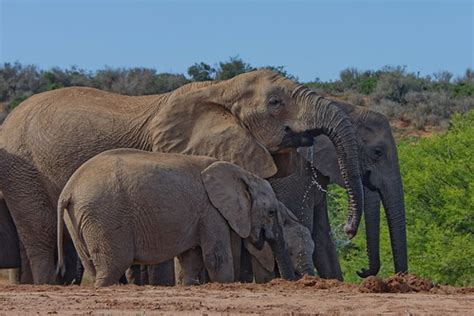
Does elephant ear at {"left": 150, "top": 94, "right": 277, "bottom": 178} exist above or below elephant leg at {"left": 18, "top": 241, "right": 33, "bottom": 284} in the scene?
above

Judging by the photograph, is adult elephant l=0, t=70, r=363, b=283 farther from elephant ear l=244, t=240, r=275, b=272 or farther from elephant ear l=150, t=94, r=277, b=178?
elephant ear l=244, t=240, r=275, b=272

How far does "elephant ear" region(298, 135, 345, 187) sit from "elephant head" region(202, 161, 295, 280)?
5.60 ft

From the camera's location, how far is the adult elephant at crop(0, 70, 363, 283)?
52.4 ft

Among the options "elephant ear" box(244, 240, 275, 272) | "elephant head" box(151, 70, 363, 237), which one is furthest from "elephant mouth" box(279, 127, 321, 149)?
"elephant ear" box(244, 240, 275, 272)

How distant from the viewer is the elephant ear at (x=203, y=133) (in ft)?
52.9

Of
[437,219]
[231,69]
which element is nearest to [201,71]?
[231,69]

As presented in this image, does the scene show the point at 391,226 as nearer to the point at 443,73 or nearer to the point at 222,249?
the point at 222,249

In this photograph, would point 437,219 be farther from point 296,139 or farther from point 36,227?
point 36,227

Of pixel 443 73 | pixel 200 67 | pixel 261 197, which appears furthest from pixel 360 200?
pixel 443 73

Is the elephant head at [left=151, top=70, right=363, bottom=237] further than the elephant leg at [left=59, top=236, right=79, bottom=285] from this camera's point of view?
No

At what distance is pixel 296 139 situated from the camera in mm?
15805

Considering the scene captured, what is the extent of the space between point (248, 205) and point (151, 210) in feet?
3.73

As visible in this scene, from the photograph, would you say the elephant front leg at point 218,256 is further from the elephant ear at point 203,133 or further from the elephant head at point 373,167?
the elephant head at point 373,167

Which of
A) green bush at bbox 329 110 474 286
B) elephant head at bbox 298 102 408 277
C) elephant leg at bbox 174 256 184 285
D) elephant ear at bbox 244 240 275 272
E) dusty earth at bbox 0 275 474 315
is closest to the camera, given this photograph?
dusty earth at bbox 0 275 474 315
